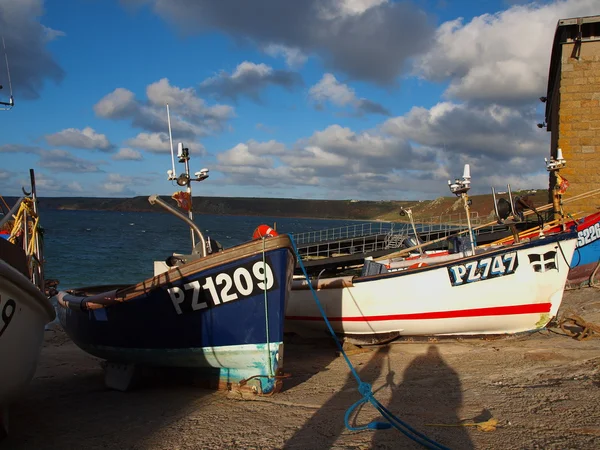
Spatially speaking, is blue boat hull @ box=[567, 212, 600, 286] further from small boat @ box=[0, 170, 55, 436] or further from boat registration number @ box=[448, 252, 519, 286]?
small boat @ box=[0, 170, 55, 436]

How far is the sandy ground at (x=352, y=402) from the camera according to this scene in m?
4.96

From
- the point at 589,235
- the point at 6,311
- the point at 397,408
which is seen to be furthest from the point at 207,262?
the point at 589,235

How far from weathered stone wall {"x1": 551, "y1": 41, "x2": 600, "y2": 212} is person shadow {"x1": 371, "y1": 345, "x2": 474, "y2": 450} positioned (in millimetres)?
14216

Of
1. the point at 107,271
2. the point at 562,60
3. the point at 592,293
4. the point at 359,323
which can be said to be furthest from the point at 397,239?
the point at 107,271

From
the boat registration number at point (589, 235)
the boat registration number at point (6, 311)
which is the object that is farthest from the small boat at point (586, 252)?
the boat registration number at point (6, 311)

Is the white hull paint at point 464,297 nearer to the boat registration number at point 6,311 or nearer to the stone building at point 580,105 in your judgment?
the boat registration number at point 6,311

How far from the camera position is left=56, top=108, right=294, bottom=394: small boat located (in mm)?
6570

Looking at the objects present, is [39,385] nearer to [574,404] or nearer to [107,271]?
[574,404]

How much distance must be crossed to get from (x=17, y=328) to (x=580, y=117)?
66.9 feet

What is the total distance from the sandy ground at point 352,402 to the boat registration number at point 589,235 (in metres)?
6.23

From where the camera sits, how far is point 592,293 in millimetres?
13156

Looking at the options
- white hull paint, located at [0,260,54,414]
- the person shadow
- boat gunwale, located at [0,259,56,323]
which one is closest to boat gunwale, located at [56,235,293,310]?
boat gunwale, located at [0,259,56,323]

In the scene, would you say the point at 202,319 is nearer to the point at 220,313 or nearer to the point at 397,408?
the point at 220,313

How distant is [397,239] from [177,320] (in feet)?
62.6
